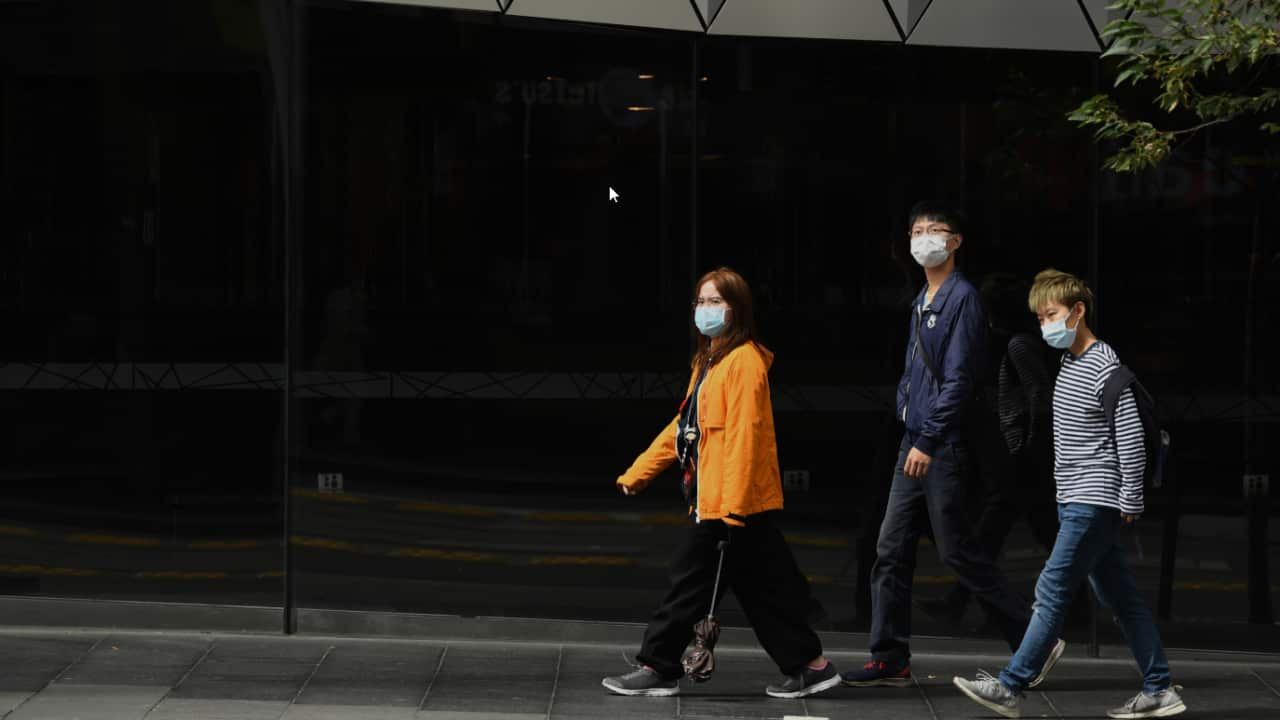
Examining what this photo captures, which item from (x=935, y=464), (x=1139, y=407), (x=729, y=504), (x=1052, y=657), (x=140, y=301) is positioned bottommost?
(x=1052, y=657)

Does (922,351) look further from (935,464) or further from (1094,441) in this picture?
(1094,441)

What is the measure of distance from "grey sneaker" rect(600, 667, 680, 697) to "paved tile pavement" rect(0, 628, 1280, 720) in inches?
1.8

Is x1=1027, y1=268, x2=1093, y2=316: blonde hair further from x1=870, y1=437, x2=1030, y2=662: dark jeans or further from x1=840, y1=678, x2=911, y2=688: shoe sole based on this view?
x1=840, y1=678, x2=911, y2=688: shoe sole

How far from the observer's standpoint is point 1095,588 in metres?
6.61

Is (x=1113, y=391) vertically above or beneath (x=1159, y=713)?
above

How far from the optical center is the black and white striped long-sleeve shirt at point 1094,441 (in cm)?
629

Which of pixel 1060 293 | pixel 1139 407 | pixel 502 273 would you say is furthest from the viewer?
pixel 502 273

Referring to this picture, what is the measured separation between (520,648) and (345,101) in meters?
2.79

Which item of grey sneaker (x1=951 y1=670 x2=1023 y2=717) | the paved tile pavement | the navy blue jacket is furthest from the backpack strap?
the paved tile pavement

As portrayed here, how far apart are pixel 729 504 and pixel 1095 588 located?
1.52 metres

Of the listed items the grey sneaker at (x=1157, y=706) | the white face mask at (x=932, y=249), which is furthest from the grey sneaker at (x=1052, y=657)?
the white face mask at (x=932, y=249)

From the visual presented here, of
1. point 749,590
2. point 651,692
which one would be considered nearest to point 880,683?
point 749,590

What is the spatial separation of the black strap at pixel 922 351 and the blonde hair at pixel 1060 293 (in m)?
0.49

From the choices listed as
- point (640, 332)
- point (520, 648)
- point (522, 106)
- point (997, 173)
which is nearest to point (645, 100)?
point (522, 106)
